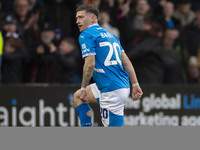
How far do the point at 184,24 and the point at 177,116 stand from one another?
225cm

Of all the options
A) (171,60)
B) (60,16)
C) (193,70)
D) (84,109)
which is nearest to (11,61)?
(60,16)

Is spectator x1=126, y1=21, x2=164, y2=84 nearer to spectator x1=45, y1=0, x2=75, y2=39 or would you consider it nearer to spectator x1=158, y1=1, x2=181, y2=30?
spectator x1=158, y1=1, x2=181, y2=30

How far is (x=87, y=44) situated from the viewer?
18.9ft

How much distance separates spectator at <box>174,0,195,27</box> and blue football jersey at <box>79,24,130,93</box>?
520 centimetres

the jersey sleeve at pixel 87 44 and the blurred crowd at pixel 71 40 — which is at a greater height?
the blurred crowd at pixel 71 40

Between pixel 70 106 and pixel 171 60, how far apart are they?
8.01 ft

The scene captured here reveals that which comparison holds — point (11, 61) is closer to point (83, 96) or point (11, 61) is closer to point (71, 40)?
point (71, 40)

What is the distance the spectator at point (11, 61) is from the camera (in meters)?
9.55

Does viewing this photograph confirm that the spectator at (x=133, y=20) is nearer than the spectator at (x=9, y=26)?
No

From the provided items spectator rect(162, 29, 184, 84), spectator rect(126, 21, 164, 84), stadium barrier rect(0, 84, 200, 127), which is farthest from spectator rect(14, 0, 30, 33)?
spectator rect(162, 29, 184, 84)

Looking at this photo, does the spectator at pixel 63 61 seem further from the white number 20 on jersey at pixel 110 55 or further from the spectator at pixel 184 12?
the white number 20 on jersey at pixel 110 55

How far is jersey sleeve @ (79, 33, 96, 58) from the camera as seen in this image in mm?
5715

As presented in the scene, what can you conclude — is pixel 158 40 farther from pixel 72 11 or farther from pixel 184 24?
pixel 72 11

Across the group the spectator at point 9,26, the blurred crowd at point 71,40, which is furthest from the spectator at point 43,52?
the spectator at point 9,26
